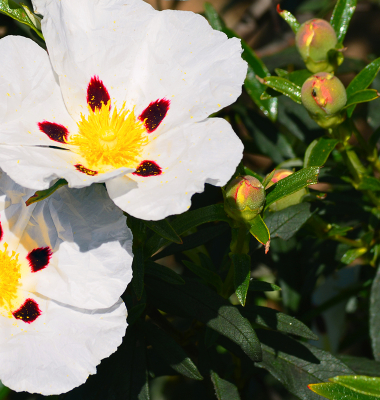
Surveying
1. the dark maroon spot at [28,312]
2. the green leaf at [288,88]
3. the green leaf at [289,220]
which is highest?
the green leaf at [288,88]

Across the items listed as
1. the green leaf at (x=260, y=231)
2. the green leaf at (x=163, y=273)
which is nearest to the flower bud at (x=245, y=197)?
the green leaf at (x=260, y=231)

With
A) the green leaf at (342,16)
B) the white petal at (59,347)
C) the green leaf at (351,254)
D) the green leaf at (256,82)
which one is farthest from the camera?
the green leaf at (256,82)

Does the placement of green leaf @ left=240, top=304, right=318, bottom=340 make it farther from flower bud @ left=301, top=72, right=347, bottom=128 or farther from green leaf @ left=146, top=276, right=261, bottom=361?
flower bud @ left=301, top=72, right=347, bottom=128

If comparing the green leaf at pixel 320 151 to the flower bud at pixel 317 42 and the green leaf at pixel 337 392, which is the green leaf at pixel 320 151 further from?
the green leaf at pixel 337 392

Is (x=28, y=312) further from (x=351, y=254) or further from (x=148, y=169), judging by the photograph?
(x=351, y=254)

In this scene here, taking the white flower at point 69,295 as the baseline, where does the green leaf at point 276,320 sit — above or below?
below

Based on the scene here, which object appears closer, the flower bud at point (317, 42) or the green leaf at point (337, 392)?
the green leaf at point (337, 392)

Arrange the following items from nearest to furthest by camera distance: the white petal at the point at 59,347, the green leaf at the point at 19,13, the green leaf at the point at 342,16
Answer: the white petal at the point at 59,347
the green leaf at the point at 19,13
the green leaf at the point at 342,16
